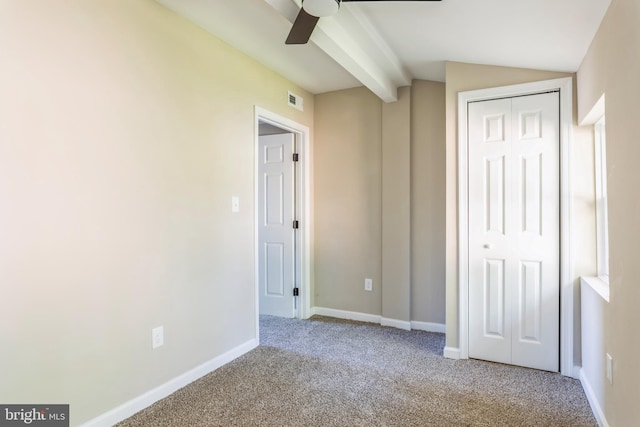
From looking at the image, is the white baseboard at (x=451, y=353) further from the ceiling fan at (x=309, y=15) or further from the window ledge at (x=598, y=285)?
the ceiling fan at (x=309, y=15)

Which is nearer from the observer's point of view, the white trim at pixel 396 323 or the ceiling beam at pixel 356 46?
the ceiling beam at pixel 356 46

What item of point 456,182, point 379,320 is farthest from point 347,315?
point 456,182

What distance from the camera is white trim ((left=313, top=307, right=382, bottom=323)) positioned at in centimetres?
380

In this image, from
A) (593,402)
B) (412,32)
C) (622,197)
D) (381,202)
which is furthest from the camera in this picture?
(381,202)

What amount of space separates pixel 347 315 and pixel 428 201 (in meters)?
1.47

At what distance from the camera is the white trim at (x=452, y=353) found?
2.85 meters

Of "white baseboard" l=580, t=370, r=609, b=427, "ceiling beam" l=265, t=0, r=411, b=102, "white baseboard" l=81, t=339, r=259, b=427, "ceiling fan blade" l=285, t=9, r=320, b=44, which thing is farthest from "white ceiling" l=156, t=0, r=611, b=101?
"white baseboard" l=81, t=339, r=259, b=427

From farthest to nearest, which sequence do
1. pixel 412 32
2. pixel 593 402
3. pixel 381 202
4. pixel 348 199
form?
pixel 348 199 < pixel 381 202 < pixel 412 32 < pixel 593 402

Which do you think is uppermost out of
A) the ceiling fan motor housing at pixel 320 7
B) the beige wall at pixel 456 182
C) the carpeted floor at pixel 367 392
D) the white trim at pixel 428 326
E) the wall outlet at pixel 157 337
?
the ceiling fan motor housing at pixel 320 7

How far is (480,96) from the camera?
278cm

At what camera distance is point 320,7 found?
173cm

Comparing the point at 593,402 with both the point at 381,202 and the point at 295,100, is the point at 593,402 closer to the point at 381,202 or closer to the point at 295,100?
the point at 381,202

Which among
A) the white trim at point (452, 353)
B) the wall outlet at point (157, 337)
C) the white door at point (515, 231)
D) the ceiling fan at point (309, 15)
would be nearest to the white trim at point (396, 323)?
the white trim at point (452, 353)

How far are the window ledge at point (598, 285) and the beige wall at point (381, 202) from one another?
4.10 feet
